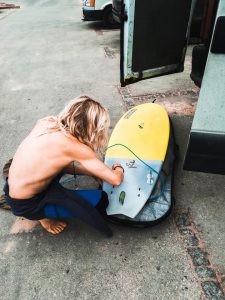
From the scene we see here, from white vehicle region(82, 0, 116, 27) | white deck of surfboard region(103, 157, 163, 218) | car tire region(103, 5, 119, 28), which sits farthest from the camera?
car tire region(103, 5, 119, 28)

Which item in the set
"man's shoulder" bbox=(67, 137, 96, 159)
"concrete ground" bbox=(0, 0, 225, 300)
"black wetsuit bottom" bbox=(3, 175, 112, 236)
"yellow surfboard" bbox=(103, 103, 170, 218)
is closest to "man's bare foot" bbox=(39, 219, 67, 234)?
"concrete ground" bbox=(0, 0, 225, 300)

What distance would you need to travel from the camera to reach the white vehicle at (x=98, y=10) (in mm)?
7975

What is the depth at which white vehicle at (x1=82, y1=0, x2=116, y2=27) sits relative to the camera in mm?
7975

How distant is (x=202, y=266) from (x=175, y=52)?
2.46m

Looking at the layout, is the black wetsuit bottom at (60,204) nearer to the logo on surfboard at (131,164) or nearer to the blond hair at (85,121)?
the blond hair at (85,121)

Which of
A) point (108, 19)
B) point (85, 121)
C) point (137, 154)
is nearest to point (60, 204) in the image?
point (85, 121)

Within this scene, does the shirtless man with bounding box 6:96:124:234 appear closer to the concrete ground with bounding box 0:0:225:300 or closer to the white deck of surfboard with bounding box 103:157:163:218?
the white deck of surfboard with bounding box 103:157:163:218

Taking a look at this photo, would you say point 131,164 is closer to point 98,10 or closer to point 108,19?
point 98,10

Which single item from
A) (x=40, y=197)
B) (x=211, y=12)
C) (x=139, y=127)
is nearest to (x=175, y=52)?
(x=211, y=12)

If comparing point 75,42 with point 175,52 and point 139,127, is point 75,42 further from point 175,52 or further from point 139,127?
point 139,127

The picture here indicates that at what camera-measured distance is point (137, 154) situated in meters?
2.61

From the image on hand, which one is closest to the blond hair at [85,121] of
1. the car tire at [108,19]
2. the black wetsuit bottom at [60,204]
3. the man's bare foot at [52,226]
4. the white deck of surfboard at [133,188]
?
the black wetsuit bottom at [60,204]

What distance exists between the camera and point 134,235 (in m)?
2.32

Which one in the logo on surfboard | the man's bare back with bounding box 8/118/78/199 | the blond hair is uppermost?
the blond hair
